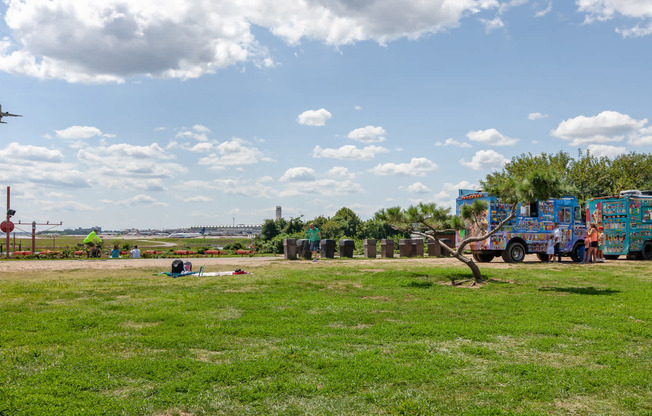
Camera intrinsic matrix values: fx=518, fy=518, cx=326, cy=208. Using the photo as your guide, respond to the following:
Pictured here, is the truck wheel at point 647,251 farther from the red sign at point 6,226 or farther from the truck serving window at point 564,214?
the red sign at point 6,226

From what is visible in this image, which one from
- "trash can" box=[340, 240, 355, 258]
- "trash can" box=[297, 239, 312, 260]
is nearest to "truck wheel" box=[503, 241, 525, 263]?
"trash can" box=[340, 240, 355, 258]

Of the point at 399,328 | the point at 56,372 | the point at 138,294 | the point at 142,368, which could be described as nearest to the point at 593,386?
the point at 399,328

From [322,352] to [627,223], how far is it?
23661 mm

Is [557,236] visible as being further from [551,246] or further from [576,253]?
[576,253]

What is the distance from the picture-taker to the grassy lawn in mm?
5160

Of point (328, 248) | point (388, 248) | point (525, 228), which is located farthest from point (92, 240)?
point (525, 228)

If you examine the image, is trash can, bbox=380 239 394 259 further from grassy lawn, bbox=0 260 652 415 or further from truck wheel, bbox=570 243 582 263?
grassy lawn, bbox=0 260 652 415

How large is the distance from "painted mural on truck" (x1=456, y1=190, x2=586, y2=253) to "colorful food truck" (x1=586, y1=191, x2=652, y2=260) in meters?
3.21

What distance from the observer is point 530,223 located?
73.6ft

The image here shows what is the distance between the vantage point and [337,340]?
301 inches

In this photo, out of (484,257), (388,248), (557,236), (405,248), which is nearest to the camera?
(557,236)

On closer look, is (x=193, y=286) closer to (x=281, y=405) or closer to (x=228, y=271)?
(x=228, y=271)

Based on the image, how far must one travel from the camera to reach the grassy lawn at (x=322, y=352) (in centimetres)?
516

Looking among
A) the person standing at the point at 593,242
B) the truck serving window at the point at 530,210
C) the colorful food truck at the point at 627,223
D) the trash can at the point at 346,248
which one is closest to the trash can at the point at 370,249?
the trash can at the point at 346,248
